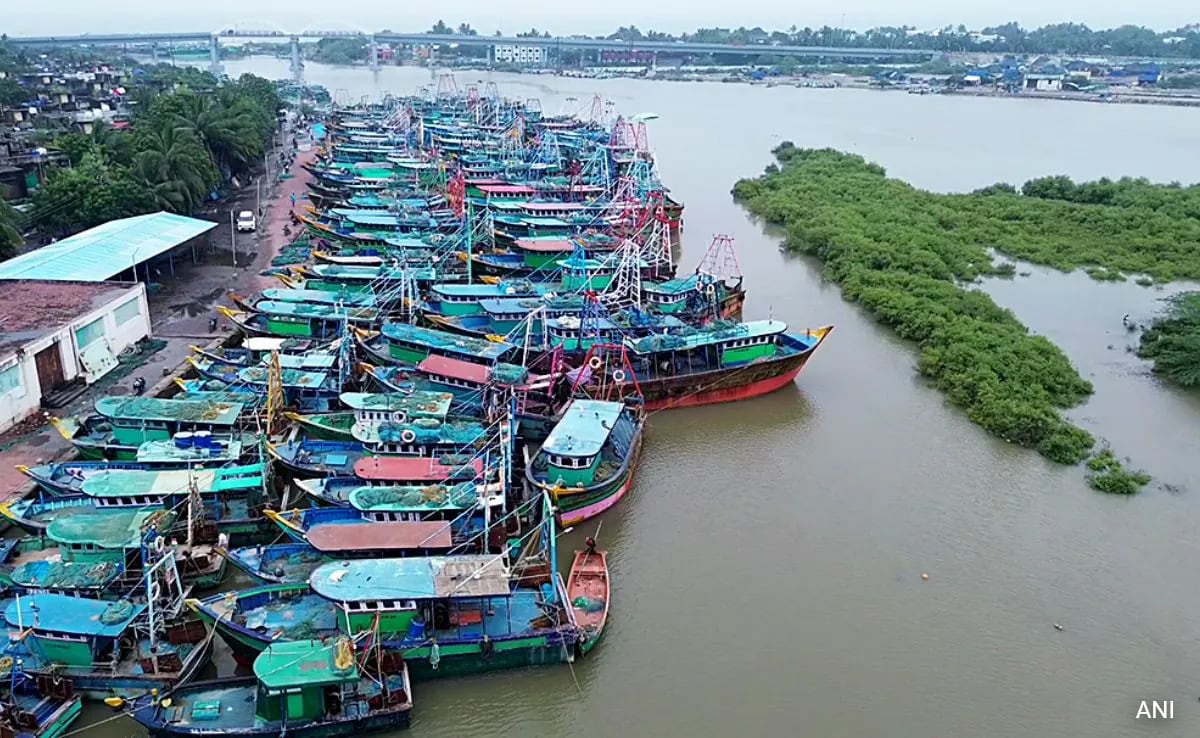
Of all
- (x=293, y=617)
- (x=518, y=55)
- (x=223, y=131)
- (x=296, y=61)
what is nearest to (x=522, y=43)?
(x=518, y=55)

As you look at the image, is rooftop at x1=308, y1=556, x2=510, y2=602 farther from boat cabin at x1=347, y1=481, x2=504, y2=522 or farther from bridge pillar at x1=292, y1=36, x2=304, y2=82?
bridge pillar at x1=292, y1=36, x2=304, y2=82

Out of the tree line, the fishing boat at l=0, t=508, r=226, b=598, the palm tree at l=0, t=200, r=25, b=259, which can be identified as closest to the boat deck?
the fishing boat at l=0, t=508, r=226, b=598

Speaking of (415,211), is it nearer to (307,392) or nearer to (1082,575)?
(307,392)

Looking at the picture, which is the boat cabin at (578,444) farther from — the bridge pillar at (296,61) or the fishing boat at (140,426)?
the bridge pillar at (296,61)

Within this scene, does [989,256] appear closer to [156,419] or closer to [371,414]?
[371,414]

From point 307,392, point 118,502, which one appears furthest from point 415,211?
point 118,502
